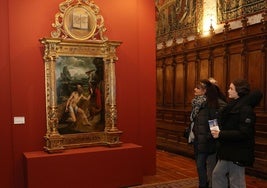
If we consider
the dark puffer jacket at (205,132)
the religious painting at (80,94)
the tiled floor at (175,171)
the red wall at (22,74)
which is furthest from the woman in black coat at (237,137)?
the red wall at (22,74)

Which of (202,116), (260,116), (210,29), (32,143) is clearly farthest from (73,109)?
(210,29)

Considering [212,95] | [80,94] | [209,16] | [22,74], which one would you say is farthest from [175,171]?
[209,16]

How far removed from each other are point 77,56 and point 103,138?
5.09 feet

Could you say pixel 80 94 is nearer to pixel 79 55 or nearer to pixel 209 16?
pixel 79 55

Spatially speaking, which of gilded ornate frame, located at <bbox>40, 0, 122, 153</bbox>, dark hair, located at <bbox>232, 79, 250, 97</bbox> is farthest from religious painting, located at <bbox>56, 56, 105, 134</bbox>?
dark hair, located at <bbox>232, 79, 250, 97</bbox>

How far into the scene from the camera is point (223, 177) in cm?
368

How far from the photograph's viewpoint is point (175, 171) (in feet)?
22.0

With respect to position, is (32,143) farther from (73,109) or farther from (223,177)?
(223,177)

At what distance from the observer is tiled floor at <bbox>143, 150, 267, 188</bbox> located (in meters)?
5.95

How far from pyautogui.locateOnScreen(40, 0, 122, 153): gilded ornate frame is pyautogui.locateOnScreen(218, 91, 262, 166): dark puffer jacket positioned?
250cm

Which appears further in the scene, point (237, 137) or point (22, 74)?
point (22, 74)

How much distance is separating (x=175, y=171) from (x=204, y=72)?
282 centimetres

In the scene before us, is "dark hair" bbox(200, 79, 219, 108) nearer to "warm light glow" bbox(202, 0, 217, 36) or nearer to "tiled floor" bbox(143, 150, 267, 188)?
"tiled floor" bbox(143, 150, 267, 188)

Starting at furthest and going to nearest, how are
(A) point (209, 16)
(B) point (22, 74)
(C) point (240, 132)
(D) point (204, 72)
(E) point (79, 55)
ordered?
(A) point (209, 16)
(D) point (204, 72)
(E) point (79, 55)
(B) point (22, 74)
(C) point (240, 132)
